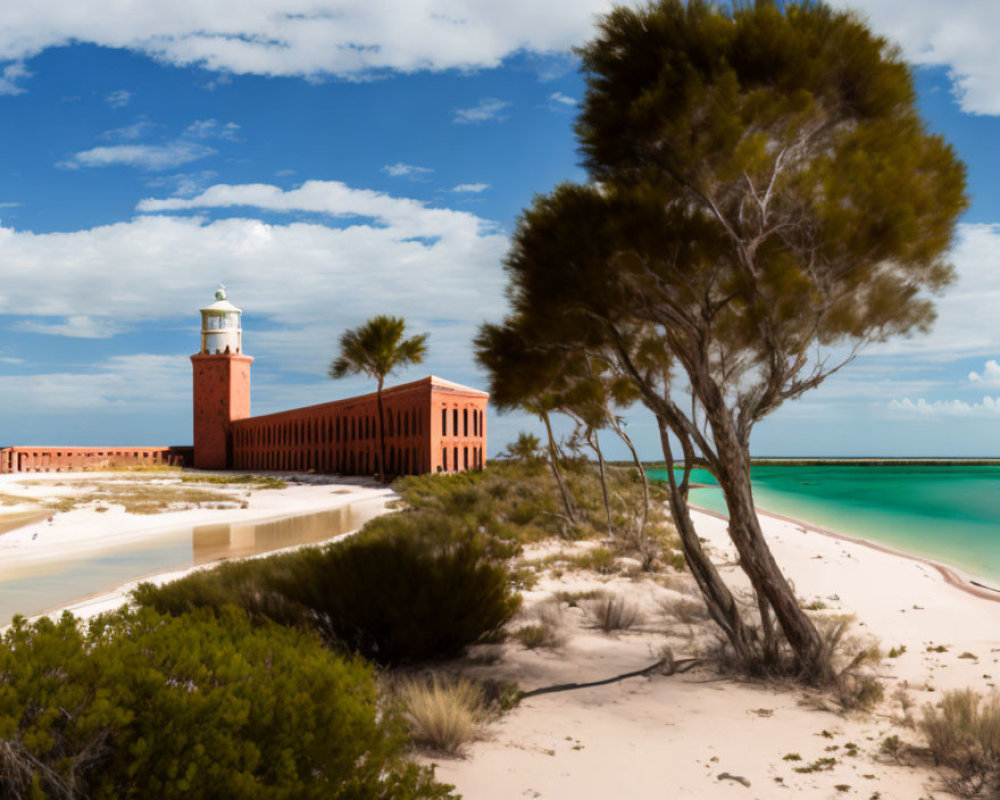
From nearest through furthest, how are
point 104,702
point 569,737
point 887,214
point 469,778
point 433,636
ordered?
Result: point 104,702
point 469,778
point 569,737
point 887,214
point 433,636

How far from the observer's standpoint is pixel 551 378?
995 centimetres

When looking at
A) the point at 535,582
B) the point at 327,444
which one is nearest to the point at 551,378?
the point at 535,582

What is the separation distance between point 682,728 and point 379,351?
32.7m

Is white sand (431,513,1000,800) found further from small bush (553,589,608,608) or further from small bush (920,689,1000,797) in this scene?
small bush (553,589,608,608)

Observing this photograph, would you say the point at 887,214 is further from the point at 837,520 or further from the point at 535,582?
the point at 837,520

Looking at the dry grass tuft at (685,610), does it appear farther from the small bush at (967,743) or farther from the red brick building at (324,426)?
the red brick building at (324,426)

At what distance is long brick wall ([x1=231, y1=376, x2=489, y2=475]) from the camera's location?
34500 millimetres

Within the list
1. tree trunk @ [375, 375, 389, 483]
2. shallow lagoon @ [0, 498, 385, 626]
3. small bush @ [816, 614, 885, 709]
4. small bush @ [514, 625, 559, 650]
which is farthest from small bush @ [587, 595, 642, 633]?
tree trunk @ [375, 375, 389, 483]

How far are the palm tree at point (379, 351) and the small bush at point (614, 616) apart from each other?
29.1m

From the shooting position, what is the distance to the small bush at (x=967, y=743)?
4608 mm

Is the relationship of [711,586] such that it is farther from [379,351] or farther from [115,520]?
[379,351]

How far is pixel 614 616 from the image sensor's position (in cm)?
879

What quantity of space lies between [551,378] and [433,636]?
4029mm

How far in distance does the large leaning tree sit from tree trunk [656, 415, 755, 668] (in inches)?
0.7
